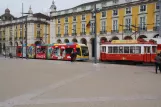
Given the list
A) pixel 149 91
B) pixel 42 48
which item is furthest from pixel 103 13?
pixel 149 91

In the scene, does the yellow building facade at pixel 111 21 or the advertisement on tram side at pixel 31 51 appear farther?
the advertisement on tram side at pixel 31 51

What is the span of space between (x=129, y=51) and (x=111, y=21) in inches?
933

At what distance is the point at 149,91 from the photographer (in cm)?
1088

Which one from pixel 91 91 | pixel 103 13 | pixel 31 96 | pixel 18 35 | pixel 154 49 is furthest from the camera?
pixel 18 35

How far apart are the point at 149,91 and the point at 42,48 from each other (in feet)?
124

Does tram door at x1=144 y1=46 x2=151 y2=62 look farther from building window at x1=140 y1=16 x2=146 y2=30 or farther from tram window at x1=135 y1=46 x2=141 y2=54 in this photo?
building window at x1=140 y1=16 x2=146 y2=30

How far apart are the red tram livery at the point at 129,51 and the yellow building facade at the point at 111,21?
10240 mm

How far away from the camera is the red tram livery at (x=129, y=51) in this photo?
2978 centimetres

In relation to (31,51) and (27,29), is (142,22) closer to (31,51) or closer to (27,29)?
(31,51)

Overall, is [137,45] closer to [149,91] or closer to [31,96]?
[149,91]

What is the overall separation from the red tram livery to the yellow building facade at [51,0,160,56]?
33.6 ft

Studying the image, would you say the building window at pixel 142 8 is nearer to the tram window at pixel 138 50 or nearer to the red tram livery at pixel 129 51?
the red tram livery at pixel 129 51

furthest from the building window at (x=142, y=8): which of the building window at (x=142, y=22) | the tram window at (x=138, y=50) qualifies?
the tram window at (x=138, y=50)

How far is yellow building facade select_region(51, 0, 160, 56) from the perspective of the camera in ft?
156
